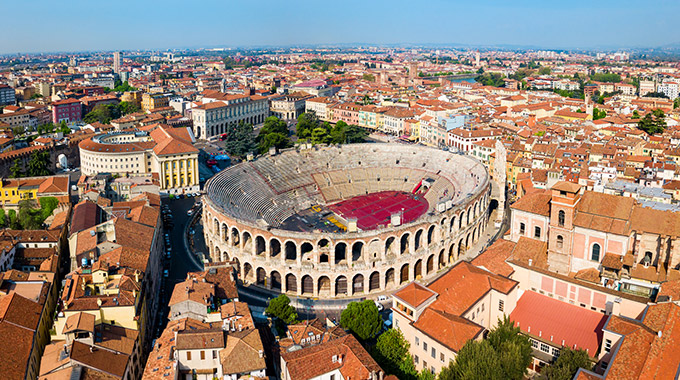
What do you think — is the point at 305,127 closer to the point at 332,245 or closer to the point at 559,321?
the point at 332,245

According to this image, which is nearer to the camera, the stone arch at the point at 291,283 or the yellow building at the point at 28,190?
the stone arch at the point at 291,283

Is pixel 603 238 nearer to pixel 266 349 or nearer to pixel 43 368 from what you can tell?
pixel 266 349

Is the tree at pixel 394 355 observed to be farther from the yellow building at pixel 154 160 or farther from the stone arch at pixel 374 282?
the yellow building at pixel 154 160

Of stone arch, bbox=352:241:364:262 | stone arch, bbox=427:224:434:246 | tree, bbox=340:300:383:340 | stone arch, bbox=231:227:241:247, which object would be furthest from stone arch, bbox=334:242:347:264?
tree, bbox=340:300:383:340

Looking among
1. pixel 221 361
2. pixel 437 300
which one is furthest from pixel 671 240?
pixel 221 361

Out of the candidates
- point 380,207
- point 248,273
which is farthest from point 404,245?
point 248,273

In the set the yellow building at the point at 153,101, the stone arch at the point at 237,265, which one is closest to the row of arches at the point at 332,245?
the stone arch at the point at 237,265

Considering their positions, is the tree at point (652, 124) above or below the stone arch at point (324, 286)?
above
